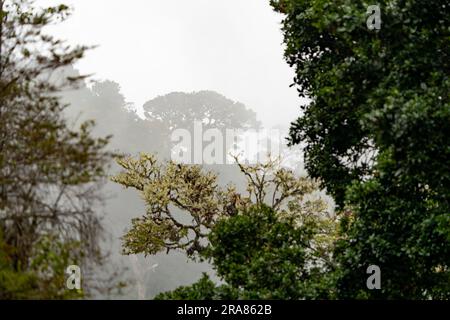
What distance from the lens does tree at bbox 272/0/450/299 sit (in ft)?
32.4

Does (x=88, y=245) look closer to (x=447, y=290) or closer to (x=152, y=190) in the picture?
(x=447, y=290)

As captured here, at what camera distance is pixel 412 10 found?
1038 cm

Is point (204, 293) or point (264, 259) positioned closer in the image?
point (204, 293)

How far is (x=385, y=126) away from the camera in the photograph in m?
9.72

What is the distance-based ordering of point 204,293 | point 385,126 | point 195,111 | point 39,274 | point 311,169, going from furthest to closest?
1. point 195,111
2. point 311,169
3. point 204,293
4. point 385,126
5. point 39,274

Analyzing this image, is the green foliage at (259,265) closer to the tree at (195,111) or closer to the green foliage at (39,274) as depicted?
the green foliage at (39,274)

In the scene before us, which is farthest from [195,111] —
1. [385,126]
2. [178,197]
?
[385,126]

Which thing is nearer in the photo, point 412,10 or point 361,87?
point 412,10
